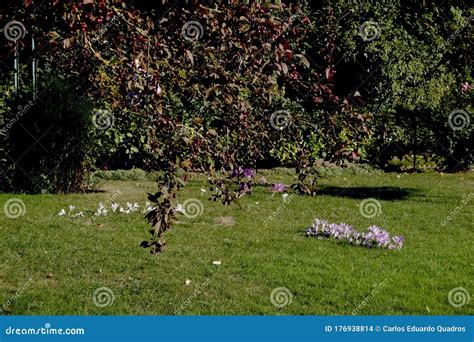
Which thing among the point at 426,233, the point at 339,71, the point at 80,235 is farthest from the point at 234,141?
the point at 339,71

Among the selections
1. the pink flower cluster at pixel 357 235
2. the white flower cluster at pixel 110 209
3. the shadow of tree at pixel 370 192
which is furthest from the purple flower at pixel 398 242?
the shadow of tree at pixel 370 192

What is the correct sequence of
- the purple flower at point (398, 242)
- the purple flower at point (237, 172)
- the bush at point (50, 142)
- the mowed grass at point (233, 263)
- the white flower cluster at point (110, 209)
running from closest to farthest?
the purple flower at point (237, 172) < the mowed grass at point (233, 263) < the purple flower at point (398, 242) < the white flower cluster at point (110, 209) < the bush at point (50, 142)

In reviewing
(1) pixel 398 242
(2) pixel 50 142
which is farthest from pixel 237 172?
(2) pixel 50 142

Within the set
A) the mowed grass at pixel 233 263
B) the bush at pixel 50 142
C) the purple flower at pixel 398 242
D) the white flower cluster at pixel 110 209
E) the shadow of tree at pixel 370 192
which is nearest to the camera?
the mowed grass at pixel 233 263

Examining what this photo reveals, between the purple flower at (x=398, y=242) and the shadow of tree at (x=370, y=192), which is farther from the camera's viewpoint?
the shadow of tree at (x=370, y=192)

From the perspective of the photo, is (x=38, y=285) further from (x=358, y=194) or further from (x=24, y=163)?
(x=358, y=194)

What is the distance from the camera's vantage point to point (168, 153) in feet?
12.2

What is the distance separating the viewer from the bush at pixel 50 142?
1067 centimetres

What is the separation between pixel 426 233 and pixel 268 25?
5309 millimetres

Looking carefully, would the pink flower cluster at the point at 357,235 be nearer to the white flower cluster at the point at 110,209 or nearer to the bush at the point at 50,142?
the white flower cluster at the point at 110,209

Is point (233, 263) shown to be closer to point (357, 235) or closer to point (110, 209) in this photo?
point (357, 235)

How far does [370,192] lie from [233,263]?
19.0 feet

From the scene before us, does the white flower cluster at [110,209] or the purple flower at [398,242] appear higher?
the white flower cluster at [110,209]

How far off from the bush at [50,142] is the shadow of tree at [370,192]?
13.1 feet
